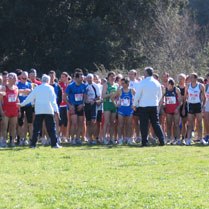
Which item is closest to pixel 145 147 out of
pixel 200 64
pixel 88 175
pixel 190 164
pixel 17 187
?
pixel 190 164

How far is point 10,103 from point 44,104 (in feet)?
3.95

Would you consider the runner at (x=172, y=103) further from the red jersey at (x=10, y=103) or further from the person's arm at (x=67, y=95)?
the red jersey at (x=10, y=103)

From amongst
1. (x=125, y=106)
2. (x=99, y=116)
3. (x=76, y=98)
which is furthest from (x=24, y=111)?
(x=125, y=106)

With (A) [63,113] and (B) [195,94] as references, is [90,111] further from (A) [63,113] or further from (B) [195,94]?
(B) [195,94]

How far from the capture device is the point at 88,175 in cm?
1025

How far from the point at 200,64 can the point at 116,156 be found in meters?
23.4

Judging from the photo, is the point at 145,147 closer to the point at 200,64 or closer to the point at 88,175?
the point at 88,175

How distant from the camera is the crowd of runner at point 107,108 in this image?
15078mm

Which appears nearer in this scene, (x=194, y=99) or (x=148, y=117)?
(x=148, y=117)

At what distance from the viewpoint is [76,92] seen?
15.5m

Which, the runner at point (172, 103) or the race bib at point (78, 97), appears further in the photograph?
the race bib at point (78, 97)

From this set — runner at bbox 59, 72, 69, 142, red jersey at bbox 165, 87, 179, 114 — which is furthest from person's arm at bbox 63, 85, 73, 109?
red jersey at bbox 165, 87, 179, 114

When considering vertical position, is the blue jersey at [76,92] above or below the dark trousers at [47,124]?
above

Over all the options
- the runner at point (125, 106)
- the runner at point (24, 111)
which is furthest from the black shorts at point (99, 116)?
the runner at point (24, 111)
